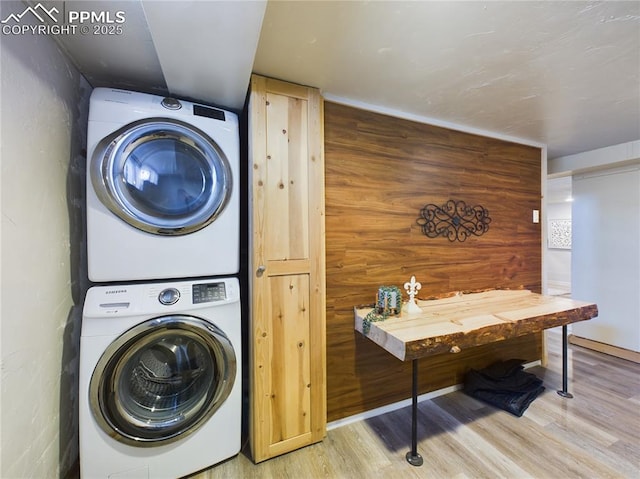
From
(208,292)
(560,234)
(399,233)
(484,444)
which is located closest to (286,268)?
(208,292)

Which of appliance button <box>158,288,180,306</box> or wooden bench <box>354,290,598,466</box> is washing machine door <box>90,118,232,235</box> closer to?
appliance button <box>158,288,180,306</box>

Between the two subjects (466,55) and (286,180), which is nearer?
(466,55)

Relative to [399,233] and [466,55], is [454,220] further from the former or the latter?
[466,55]

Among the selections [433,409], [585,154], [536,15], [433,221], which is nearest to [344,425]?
[433,409]

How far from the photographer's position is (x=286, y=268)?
61.9 inches

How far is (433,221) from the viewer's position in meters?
2.15

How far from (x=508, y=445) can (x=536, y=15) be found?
7.42 ft

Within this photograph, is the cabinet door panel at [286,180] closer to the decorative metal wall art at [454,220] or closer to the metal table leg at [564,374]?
the decorative metal wall art at [454,220]

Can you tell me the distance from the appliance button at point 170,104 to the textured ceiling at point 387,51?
81mm

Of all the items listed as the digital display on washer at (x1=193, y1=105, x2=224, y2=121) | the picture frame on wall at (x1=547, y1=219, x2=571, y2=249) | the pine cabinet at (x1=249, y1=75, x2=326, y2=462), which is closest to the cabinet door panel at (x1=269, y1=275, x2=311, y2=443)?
the pine cabinet at (x1=249, y1=75, x2=326, y2=462)

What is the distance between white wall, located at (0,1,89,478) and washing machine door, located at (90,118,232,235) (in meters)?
0.22

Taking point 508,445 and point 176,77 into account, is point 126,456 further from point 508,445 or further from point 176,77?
point 508,445

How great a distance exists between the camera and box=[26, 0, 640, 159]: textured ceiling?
1.04 m

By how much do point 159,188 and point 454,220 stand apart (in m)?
2.11
